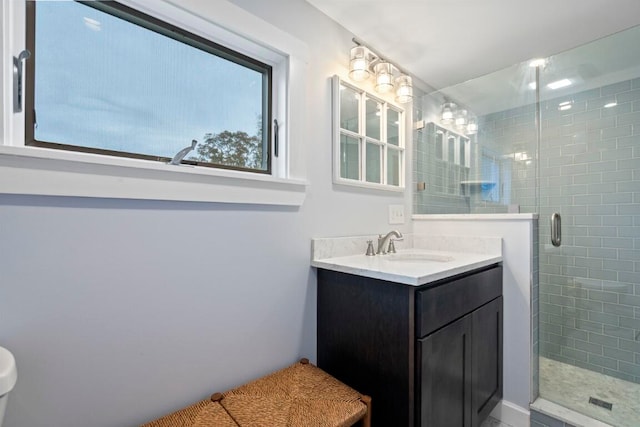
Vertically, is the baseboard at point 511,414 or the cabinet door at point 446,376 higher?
the cabinet door at point 446,376

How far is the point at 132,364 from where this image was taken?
97 centimetres

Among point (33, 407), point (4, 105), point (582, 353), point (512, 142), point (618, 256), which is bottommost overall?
point (582, 353)

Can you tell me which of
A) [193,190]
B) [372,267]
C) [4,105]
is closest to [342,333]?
[372,267]

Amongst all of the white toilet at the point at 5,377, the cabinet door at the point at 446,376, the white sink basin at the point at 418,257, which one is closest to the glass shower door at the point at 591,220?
the white sink basin at the point at 418,257

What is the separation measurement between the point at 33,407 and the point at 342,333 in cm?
102

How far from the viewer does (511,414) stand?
1619mm

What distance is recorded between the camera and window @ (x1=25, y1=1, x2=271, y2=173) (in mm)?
901

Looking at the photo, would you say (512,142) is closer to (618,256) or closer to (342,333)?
(618,256)

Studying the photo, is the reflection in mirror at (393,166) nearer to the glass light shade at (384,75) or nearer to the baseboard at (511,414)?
the glass light shade at (384,75)

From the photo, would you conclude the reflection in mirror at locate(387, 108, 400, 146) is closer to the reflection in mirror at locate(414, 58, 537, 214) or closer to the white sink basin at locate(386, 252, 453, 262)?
the reflection in mirror at locate(414, 58, 537, 214)

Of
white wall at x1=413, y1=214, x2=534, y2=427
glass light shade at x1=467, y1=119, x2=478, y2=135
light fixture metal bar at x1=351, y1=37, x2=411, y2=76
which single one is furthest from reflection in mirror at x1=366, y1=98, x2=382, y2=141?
white wall at x1=413, y1=214, x2=534, y2=427

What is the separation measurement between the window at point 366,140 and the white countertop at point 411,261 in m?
0.37

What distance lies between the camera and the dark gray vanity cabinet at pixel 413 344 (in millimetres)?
1067

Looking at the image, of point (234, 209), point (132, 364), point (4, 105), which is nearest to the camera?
point (4, 105)
